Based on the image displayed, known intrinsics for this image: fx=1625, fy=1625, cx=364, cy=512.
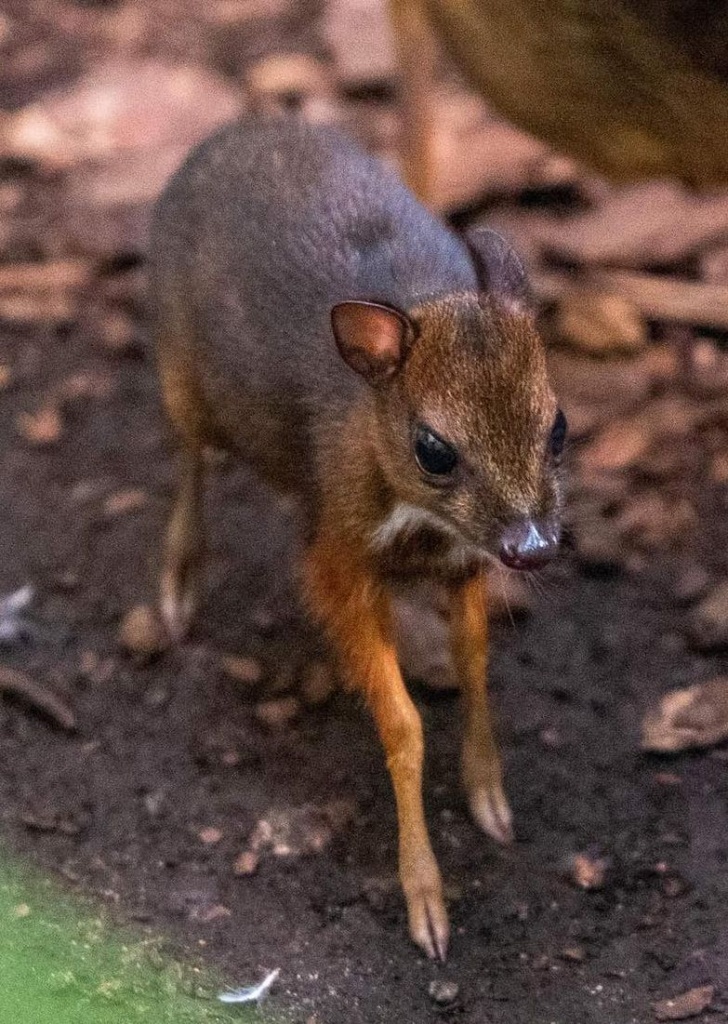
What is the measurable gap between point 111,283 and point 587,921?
3.06 metres

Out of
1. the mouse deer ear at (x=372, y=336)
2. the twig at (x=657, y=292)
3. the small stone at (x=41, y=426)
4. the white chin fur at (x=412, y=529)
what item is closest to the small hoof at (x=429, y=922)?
the white chin fur at (x=412, y=529)

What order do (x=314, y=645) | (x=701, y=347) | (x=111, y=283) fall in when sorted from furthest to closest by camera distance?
(x=111, y=283), (x=701, y=347), (x=314, y=645)

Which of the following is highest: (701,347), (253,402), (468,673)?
(253,402)

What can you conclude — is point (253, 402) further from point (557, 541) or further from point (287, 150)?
point (557, 541)

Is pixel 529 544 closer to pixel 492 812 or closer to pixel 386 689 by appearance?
pixel 386 689

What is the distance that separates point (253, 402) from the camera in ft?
11.9

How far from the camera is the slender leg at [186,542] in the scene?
4188mm

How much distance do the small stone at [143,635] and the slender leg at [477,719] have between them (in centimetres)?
88

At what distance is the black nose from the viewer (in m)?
2.79

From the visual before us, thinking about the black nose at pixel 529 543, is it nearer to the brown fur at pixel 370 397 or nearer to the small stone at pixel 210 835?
the brown fur at pixel 370 397

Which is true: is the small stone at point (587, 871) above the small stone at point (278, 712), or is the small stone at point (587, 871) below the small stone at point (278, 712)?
above

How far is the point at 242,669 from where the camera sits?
4016 millimetres

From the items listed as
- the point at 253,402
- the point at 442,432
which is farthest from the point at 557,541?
the point at 253,402

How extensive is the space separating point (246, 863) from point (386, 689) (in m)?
0.47
